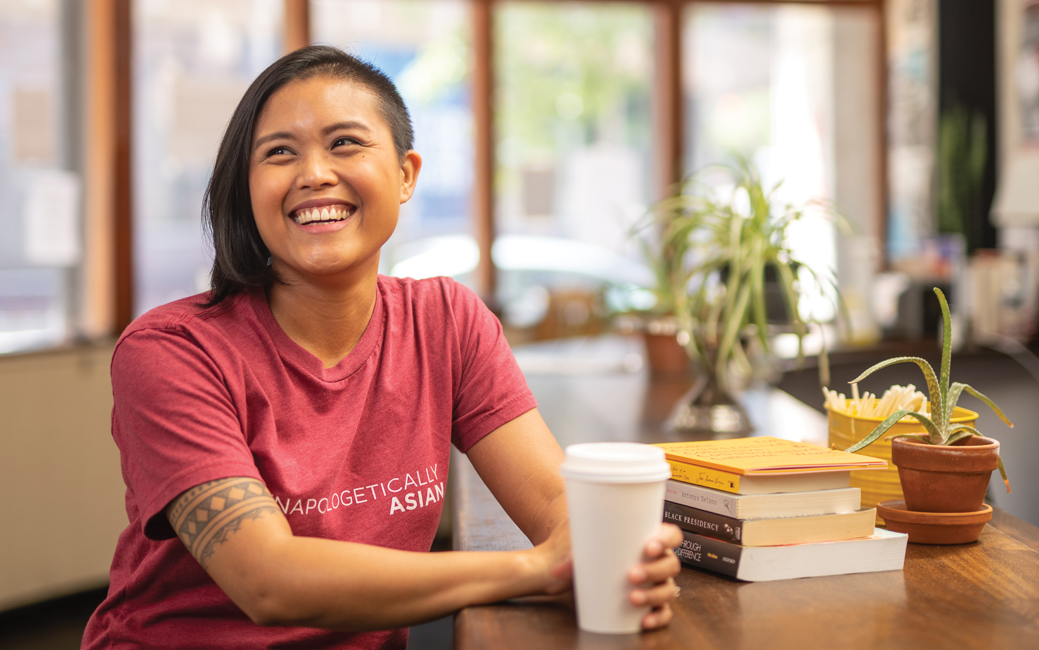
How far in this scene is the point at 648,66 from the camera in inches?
203

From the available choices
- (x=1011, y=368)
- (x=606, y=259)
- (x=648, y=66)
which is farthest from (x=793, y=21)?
(x=1011, y=368)

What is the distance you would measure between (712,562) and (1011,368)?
2.11 m

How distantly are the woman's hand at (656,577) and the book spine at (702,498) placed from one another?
15cm

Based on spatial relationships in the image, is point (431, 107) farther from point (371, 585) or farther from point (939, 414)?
point (371, 585)

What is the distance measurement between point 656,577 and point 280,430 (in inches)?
21.5

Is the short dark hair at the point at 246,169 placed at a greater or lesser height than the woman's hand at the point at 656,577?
greater

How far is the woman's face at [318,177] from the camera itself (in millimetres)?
1251

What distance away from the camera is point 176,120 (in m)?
4.15

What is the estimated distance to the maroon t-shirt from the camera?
3.49ft

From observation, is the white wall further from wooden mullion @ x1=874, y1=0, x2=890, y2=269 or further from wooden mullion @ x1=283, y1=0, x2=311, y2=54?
wooden mullion @ x1=874, y1=0, x2=890, y2=269

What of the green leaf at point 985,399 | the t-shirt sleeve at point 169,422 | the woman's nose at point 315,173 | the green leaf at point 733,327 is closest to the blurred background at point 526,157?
the green leaf at point 733,327

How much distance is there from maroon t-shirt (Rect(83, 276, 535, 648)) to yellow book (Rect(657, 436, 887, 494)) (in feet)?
0.98

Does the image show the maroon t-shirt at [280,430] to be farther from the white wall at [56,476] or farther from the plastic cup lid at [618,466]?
the white wall at [56,476]

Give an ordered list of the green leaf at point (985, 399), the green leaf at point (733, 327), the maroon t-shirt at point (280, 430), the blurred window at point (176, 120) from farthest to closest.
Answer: the blurred window at point (176, 120) < the green leaf at point (733, 327) < the green leaf at point (985, 399) < the maroon t-shirt at point (280, 430)
